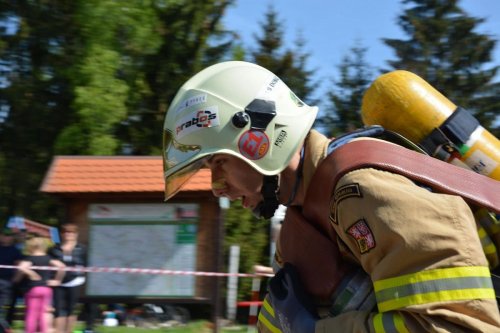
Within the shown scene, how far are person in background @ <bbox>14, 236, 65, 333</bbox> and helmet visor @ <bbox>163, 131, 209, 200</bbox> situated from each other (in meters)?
6.08

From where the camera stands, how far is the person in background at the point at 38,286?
26.4 feet

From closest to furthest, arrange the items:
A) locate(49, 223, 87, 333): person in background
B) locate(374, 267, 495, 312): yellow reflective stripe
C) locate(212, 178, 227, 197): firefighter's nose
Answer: locate(374, 267, 495, 312): yellow reflective stripe → locate(212, 178, 227, 197): firefighter's nose → locate(49, 223, 87, 333): person in background

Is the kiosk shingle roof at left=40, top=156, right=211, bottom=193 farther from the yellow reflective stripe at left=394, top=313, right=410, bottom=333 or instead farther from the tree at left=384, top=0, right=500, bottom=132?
the tree at left=384, top=0, right=500, bottom=132

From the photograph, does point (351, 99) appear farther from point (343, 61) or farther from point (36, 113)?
point (36, 113)

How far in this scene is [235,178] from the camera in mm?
2328

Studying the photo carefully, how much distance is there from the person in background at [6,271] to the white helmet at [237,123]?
6.54 meters

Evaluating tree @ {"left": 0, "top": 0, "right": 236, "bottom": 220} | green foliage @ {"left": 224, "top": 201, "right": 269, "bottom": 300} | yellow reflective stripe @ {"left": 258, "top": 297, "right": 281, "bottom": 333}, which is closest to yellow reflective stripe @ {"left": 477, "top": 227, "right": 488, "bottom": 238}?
yellow reflective stripe @ {"left": 258, "top": 297, "right": 281, "bottom": 333}

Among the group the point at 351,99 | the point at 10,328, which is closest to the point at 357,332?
the point at 10,328

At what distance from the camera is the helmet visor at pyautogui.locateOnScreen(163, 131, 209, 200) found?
228cm

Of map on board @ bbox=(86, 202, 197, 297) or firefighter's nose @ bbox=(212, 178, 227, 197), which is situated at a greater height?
firefighter's nose @ bbox=(212, 178, 227, 197)

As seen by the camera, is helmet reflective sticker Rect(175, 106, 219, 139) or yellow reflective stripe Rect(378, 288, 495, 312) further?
helmet reflective sticker Rect(175, 106, 219, 139)

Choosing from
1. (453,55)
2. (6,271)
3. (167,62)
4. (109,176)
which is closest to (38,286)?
(6,271)

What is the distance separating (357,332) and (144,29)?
54.2ft

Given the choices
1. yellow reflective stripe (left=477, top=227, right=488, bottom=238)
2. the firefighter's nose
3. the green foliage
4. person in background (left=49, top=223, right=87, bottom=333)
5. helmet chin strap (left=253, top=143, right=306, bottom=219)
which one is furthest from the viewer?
the green foliage
